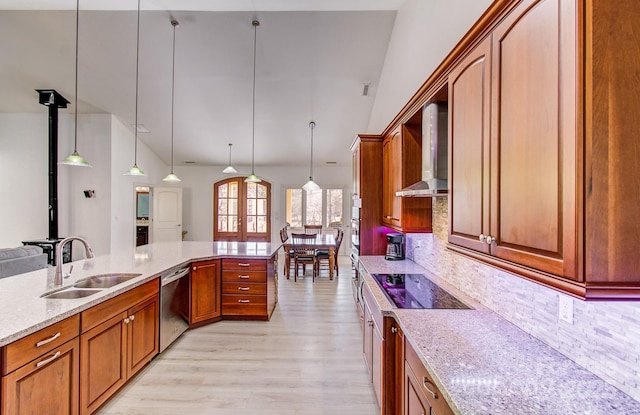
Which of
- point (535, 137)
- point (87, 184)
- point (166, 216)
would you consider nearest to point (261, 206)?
point (166, 216)

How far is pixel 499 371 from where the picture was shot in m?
1.08

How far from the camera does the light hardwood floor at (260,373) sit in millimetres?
2135

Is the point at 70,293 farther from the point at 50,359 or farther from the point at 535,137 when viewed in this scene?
the point at 535,137

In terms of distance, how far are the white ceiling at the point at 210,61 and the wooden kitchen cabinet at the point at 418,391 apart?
3739mm

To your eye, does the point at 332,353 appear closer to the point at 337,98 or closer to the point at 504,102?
the point at 504,102

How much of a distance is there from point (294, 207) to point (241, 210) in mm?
1569

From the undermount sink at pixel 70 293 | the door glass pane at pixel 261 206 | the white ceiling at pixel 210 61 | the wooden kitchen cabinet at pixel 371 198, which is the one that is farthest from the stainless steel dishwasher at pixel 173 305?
the door glass pane at pixel 261 206

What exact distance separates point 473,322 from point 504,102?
110cm

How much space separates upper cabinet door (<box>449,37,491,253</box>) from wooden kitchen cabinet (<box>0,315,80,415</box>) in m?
2.23

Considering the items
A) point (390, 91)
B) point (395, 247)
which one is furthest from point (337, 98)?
point (395, 247)

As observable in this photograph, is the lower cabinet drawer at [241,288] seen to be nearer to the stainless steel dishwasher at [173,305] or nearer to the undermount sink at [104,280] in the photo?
the stainless steel dishwasher at [173,305]

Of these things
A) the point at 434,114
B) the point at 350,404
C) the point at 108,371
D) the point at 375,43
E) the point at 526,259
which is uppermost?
the point at 375,43

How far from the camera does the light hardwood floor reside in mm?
2135

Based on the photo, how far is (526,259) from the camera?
38.1 inches
